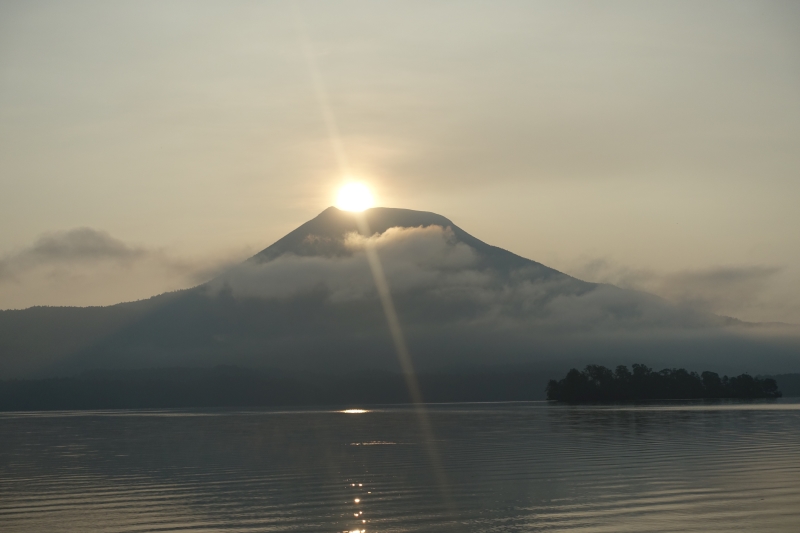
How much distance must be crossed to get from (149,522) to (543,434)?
2102 inches

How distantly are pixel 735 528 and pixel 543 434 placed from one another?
5072cm

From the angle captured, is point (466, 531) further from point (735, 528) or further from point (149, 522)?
Result: point (149, 522)

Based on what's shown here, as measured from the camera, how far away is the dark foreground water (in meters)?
30.2

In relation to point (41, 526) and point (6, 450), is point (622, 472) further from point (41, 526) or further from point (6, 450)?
point (6, 450)

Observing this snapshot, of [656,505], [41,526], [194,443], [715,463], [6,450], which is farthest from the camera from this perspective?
[194,443]

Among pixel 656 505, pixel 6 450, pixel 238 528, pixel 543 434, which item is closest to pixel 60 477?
pixel 238 528

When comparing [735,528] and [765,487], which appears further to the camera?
[765,487]

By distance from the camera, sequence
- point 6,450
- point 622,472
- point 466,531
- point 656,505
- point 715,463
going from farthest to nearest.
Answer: point 6,450 → point 715,463 → point 622,472 → point 656,505 → point 466,531

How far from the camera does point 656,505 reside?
108ft

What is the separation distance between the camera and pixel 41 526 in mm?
30641

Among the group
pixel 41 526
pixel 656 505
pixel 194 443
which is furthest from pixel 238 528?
pixel 194 443

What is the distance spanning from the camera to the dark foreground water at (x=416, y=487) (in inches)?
1187

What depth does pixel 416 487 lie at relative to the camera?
3922 centimetres

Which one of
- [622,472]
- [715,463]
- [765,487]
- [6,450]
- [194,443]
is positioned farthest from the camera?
[194,443]
